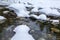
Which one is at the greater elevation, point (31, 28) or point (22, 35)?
point (22, 35)

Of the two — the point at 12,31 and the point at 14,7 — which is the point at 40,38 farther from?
the point at 14,7

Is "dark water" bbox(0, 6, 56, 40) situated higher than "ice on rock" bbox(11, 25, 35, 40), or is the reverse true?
"ice on rock" bbox(11, 25, 35, 40)

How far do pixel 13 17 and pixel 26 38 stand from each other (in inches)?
50.6

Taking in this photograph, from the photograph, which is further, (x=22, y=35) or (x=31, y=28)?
(x=31, y=28)

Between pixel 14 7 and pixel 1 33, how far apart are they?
1691mm

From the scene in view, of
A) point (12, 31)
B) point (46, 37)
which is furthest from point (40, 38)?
point (12, 31)

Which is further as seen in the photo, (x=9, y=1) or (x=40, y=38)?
(x=9, y=1)

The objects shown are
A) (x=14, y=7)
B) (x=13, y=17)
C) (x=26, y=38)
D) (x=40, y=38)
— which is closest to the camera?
(x=26, y=38)

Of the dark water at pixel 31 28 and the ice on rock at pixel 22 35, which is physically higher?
the ice on rock at pixel 22 35

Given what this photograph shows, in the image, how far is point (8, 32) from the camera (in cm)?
290

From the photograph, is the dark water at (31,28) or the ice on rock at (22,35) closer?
the ice on rock at (22,35)

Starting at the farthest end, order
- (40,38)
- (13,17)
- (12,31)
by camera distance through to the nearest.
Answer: (13,17) < (12,31) < (40,38)

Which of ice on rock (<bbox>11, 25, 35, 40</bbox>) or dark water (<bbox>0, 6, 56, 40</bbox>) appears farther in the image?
dark water (<bbox>0, 6, 56, 40</bbox>)

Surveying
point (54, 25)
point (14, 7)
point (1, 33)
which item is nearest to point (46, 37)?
point (54, 25)
